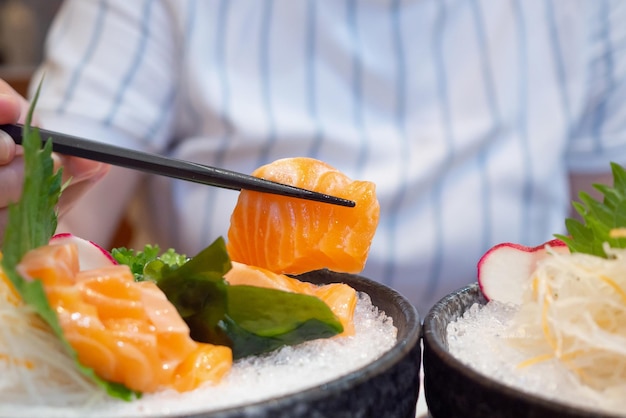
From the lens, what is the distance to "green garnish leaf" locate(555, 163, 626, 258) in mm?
643

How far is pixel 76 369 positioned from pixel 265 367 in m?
0.17

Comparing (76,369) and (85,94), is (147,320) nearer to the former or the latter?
(76,369)

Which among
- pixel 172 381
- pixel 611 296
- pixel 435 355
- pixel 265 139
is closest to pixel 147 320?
pixel 172 381

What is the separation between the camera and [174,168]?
749 millimetres

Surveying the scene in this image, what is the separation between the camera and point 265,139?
1699 mm

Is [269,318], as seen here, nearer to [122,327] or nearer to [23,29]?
[122,327]

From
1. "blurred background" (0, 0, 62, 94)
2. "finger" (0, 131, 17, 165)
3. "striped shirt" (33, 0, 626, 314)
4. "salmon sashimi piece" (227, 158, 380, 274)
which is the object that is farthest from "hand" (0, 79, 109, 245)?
"blurred background" (0, 0, 62, 94)

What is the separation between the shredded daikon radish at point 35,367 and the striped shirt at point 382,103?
116 cm

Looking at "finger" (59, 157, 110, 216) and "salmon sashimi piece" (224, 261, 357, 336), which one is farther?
"finger" (59, 157, 110, 216)

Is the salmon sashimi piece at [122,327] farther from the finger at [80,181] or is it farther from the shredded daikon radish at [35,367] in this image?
the finger at [80,181]

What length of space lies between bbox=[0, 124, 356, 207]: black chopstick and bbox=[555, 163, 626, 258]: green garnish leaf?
0.79 feet

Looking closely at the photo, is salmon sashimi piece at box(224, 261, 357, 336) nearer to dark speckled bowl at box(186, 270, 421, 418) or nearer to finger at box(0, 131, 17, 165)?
dark speckled bowl at box(186, 270, 421, 418)

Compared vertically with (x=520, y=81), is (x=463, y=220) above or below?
below

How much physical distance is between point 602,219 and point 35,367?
56 cm
